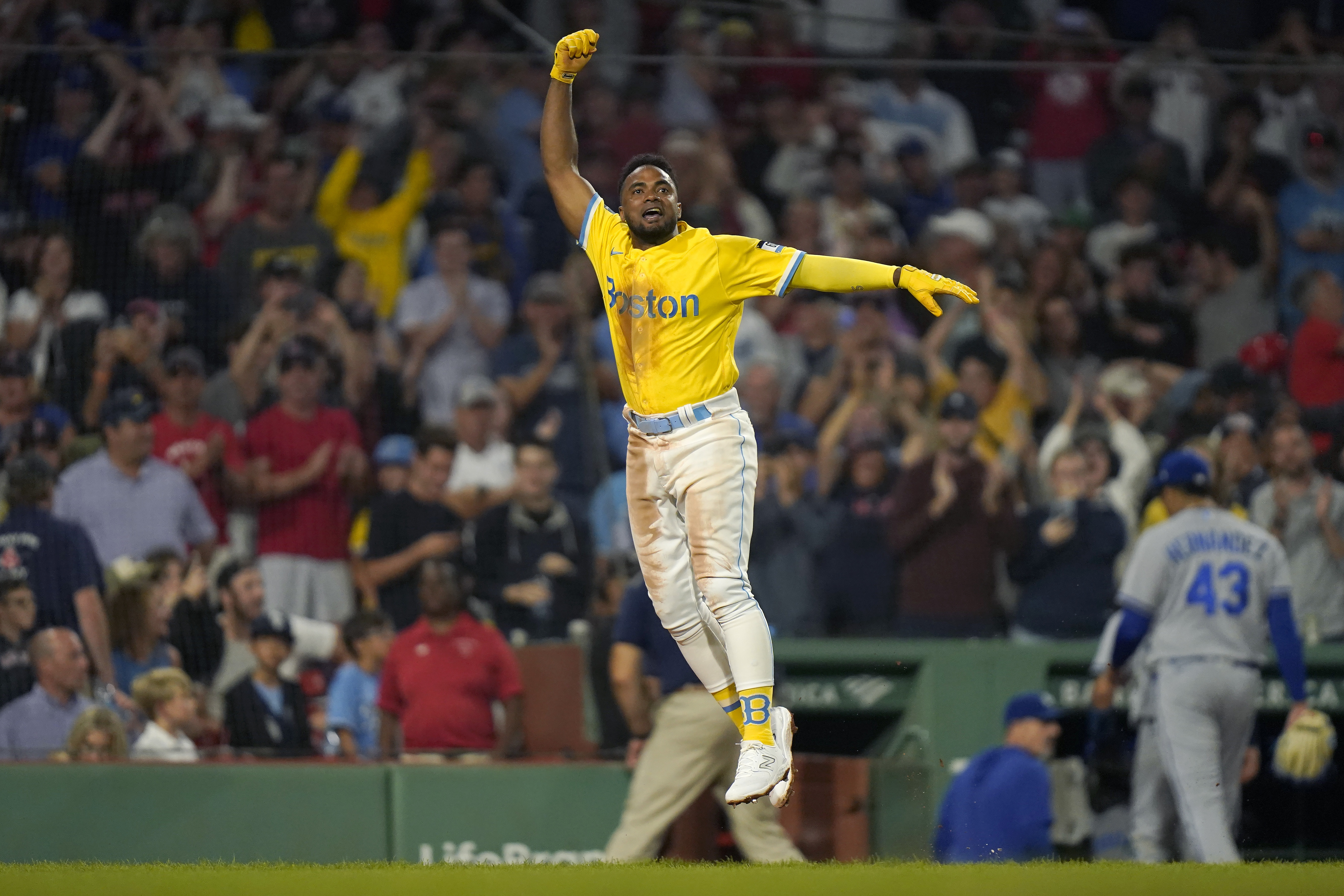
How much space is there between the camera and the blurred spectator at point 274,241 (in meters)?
10.5

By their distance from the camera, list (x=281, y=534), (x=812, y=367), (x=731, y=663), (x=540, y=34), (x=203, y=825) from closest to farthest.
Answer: (x=731, y=663) < (x=203, y=825) < (x=281, y=534) < (x=812, y=367) < (x=540, y=34)

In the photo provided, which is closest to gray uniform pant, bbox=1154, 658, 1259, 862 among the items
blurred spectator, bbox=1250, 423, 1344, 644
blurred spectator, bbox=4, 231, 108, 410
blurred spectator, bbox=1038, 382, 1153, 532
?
blurred spectator, bbox=1250, 423, 1344, 644

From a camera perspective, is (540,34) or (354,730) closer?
(354,730)

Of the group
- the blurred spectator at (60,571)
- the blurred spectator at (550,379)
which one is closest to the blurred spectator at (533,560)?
the blurred spectator at (550,379)

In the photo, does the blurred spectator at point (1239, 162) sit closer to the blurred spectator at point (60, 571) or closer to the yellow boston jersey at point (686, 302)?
→ the yellow boston jersey at point (686, 302)

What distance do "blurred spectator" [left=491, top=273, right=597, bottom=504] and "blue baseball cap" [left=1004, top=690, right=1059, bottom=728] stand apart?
8.94 ft

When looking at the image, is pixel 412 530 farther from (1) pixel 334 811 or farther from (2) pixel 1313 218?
(2) pixel 1313 218

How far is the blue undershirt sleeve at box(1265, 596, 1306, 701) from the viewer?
8.34 meters

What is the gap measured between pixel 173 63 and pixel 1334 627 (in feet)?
24.1

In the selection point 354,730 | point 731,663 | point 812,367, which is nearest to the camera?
point 731,663

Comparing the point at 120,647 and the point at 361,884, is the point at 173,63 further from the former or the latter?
the point at 361,884

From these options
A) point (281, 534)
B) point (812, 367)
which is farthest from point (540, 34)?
point (281, 534)

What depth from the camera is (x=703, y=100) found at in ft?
38.0

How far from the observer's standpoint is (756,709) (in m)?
5.98
